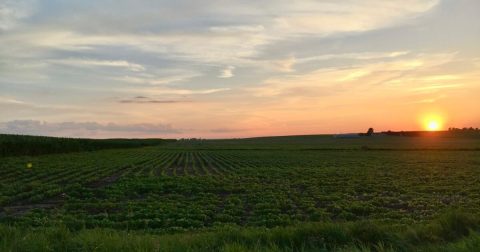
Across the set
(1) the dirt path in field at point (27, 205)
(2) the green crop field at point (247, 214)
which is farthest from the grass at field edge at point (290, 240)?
(1) the dirt path in field at point (27, 205)

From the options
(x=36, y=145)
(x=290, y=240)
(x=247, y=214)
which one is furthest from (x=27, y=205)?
(x=36, y=145)

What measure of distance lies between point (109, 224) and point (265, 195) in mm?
9231

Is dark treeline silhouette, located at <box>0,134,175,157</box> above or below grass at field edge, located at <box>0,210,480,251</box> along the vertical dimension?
above

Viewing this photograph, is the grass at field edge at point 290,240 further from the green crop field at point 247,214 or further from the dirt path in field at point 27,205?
the dirt path in field at point 27,205

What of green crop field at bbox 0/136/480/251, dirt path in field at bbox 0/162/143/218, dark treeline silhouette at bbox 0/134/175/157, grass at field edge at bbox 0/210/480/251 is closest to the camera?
grass at field edge at bbox 0/210/480/251

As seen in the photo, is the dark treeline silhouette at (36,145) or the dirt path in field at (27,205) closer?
the dirt path in field at (27,205)

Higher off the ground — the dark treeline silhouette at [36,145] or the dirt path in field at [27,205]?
the dark treeline silhouette at [36,145]

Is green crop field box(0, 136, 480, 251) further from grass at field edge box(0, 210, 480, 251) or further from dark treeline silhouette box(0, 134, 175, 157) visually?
dark treeline silhouette box(0, 134, 175, 157)

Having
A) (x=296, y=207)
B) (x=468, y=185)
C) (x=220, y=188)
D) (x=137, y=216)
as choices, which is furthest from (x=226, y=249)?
(x=468, y=185)

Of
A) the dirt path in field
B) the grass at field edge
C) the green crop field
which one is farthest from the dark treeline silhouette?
the grass at field edge

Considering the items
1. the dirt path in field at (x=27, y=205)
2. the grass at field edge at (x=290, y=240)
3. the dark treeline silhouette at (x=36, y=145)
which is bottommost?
the dirt path in field at (x=27, y=205)

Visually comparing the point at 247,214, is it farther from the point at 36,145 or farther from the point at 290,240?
the point at 36,145

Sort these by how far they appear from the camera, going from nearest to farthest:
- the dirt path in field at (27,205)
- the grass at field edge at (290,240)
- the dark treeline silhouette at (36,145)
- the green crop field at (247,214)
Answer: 1. the grass at field edge at (290,240)
2. the green crop field at (247,214)
3. the dirt path in field at (27,205)
4. the dark treeline silhouette at (36,145)

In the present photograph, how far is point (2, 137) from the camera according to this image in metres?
58.3
